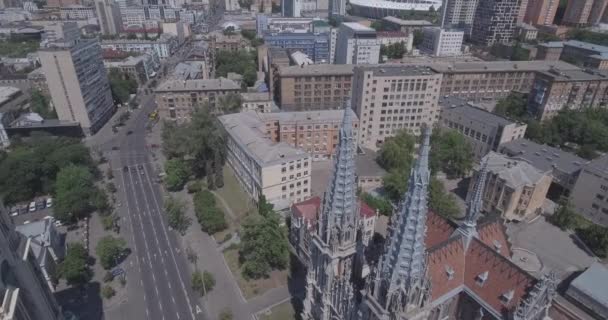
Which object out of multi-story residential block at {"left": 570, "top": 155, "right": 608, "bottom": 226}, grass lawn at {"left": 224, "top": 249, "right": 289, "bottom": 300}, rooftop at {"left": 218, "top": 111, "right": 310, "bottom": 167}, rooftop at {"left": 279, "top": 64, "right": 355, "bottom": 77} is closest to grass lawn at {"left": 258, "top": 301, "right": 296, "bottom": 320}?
grass lawn at {"left": 224, "top": 249, "right": 289, "bottom": 300}

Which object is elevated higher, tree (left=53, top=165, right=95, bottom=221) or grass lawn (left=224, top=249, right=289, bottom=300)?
tree (left=53, top=165, right=95, bottom=221)

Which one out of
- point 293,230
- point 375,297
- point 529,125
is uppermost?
point 375,297

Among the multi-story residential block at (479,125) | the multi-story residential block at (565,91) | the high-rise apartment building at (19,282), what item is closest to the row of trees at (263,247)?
the high-rise apartment building at (19,282)

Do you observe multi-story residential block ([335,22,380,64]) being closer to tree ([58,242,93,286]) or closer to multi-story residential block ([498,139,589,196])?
multi-story residential block ([498,139,589,196])

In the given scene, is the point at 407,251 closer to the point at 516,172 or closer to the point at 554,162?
the point at 516,172

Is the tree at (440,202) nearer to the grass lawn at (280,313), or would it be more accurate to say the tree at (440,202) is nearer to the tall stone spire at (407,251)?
the grass lawn at (280,313)

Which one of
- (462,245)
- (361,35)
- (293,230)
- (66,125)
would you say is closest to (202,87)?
(66,125)

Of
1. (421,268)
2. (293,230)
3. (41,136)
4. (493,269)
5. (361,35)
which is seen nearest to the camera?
(421,268)

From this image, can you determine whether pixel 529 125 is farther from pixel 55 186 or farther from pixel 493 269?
pixel 55 186
